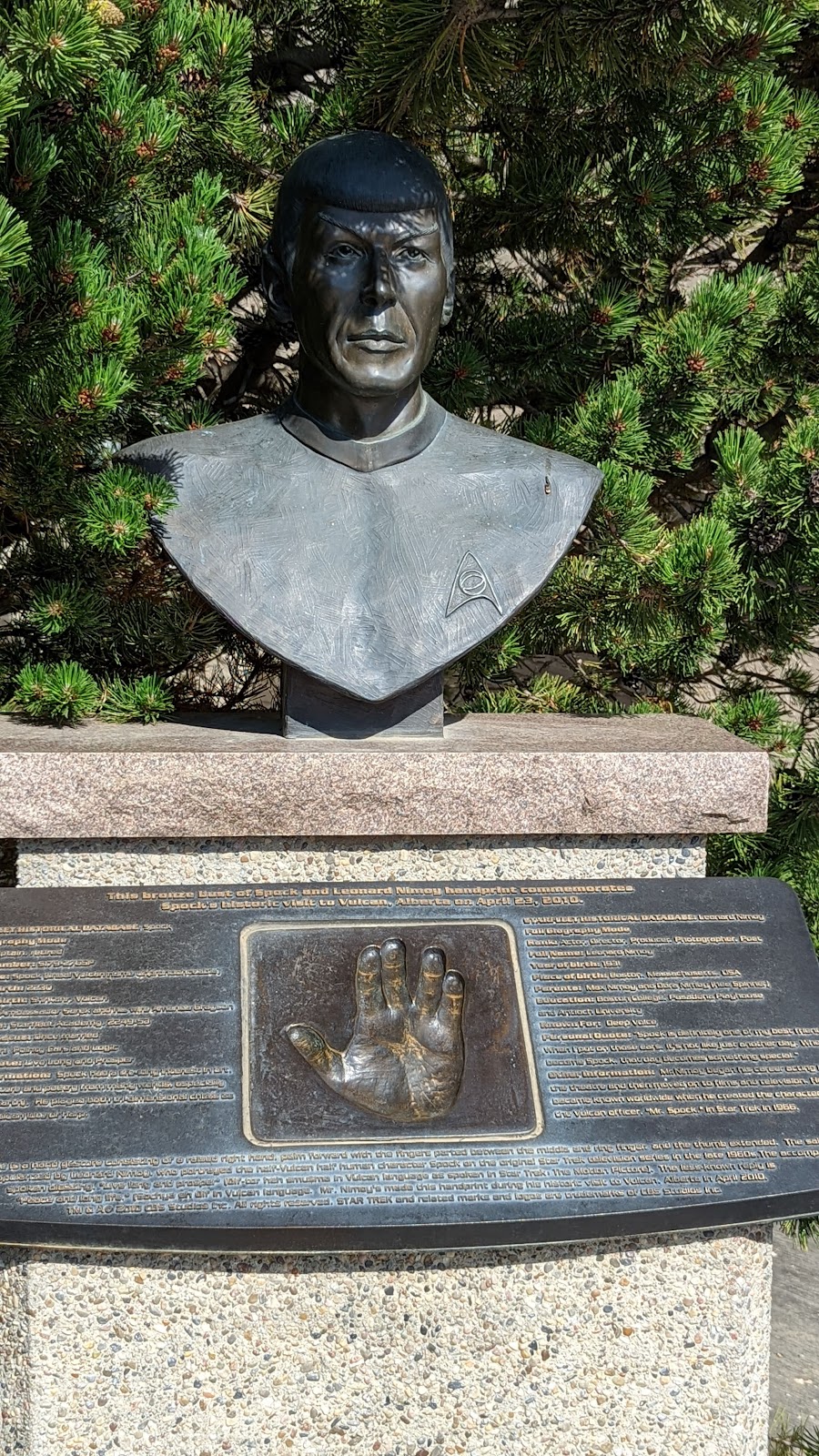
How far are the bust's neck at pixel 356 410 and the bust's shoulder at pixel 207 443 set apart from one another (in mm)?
106

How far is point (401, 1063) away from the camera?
2.52 metres

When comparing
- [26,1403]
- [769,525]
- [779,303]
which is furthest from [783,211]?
[26,1403]

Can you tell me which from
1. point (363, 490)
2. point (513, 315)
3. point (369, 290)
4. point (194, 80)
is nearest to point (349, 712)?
point (363, 490)

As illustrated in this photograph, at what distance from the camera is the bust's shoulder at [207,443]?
296 centimetres

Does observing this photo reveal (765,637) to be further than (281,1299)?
Yes

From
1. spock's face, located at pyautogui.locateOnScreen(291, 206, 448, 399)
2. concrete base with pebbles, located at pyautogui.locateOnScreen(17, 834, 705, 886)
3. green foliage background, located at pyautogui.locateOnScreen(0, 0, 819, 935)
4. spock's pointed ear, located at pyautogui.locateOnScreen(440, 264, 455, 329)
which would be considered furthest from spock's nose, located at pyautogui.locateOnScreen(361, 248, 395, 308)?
concrete base with pebbles, located at pyautogui.locateOnScreen(17, 834, 705, 886)


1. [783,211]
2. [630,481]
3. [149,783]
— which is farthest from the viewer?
[783,211]

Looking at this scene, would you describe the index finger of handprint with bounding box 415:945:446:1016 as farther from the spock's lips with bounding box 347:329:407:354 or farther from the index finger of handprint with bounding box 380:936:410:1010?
the spock's lips with bounding box 347:329:407:354

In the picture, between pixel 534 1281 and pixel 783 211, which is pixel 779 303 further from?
pixel 534 1281

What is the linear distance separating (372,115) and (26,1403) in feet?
9.68

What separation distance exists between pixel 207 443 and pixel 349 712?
625mm

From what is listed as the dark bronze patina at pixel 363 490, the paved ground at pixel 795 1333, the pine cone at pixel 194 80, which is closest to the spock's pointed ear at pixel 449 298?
the dark bronze patina at pixel 363 490

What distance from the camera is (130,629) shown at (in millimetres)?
3379

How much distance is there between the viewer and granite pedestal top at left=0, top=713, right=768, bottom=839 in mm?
2672
